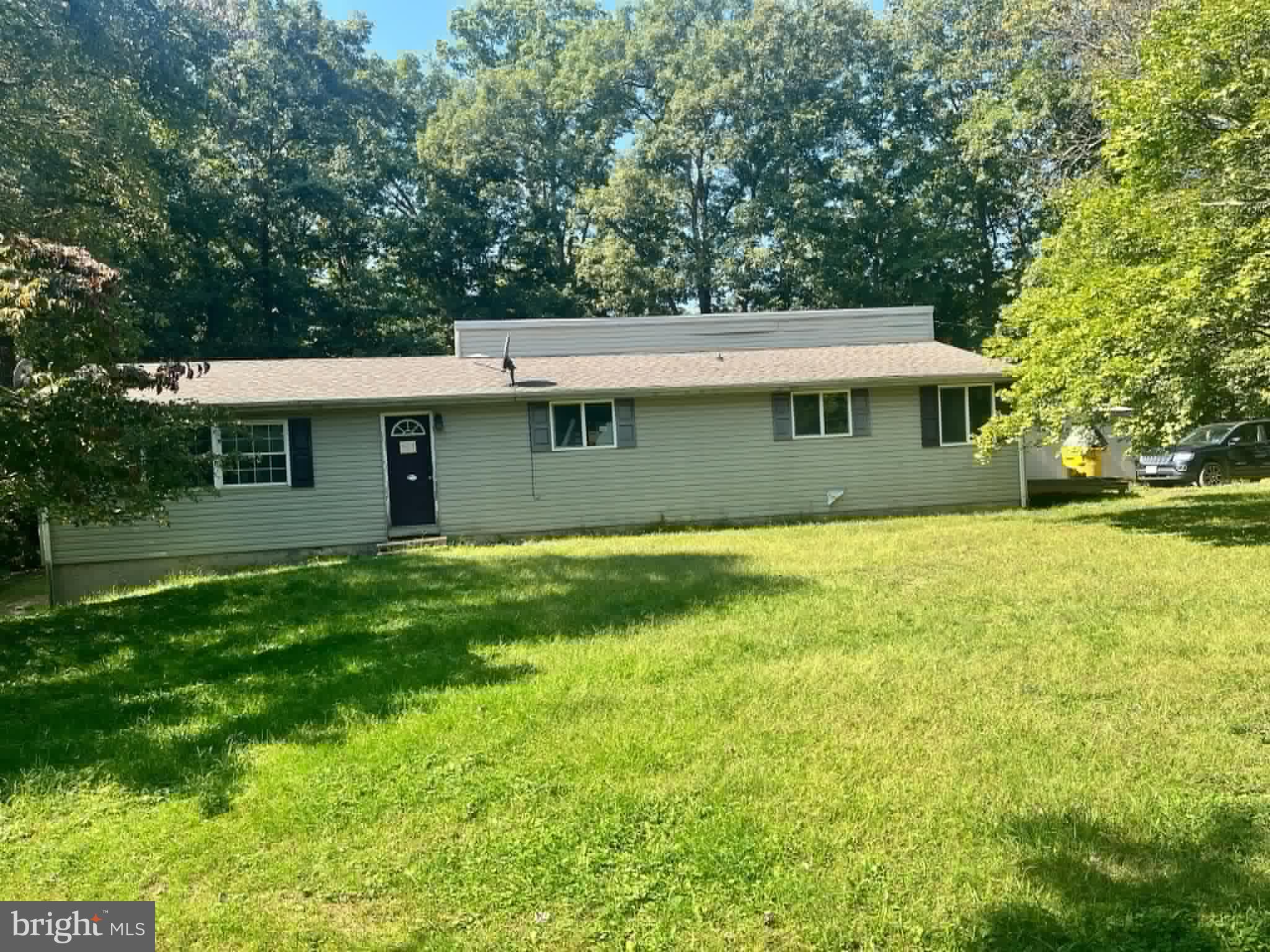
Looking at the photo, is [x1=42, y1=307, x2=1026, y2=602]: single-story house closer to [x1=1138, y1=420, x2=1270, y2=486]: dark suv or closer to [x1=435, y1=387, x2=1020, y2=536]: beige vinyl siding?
[x1=435, y1=387, x2=1020, y2=536]: beige vinyl siding

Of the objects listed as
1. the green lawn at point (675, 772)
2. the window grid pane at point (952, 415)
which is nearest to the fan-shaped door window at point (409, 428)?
the green lawn at point (675, 772)

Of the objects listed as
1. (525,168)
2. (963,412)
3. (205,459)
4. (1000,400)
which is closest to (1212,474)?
(1000,400)

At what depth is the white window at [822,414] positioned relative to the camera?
14625 millimetres

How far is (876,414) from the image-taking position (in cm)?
1477

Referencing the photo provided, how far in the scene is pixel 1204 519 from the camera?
11828 mm

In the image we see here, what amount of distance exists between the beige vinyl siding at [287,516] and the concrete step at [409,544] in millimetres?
230

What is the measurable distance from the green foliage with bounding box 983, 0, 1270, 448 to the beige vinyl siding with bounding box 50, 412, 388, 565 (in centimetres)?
1029

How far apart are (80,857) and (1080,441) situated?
19.9m

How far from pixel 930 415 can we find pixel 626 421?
573 cm

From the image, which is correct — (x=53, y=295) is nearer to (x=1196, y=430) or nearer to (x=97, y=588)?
(x=97, y=588)

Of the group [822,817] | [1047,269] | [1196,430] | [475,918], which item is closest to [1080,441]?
[1196,430]

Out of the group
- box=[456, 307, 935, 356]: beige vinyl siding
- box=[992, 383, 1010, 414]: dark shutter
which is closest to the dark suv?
box=[992, 383, 1010, 414]: dark shutter

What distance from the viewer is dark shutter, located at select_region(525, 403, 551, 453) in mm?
13672

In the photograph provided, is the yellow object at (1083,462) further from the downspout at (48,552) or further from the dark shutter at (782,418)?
the downspout at (48,552)
